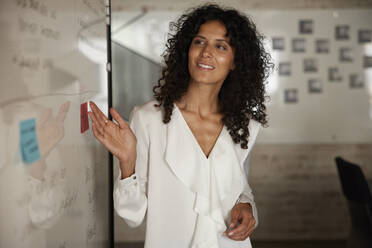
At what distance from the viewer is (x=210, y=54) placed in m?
1.44

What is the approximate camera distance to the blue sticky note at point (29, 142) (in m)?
0.70

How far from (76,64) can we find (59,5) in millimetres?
203

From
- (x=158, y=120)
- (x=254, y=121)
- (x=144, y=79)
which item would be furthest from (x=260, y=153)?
(x=158, y=120)

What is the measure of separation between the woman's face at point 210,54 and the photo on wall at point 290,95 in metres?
2.15

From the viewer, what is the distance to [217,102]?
1657 millimetres

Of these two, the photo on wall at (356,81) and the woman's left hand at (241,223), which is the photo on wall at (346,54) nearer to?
the photo on wall at (356,81)

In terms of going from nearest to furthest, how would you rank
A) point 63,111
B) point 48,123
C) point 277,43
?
point 48,123
point 63,111
point 277,43

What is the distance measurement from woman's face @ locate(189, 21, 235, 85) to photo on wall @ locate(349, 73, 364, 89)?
2438 mm

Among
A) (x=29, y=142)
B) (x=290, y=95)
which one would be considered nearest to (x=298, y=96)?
(x=290, y=95)

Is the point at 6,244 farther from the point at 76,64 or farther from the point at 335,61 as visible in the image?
the point at 335,61

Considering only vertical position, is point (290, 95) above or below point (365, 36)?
below

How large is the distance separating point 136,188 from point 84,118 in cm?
28

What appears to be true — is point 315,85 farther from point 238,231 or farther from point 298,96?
point 238,231

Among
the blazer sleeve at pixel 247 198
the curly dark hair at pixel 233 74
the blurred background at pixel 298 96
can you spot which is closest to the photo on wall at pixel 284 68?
the blurred background at pixel 298 96
